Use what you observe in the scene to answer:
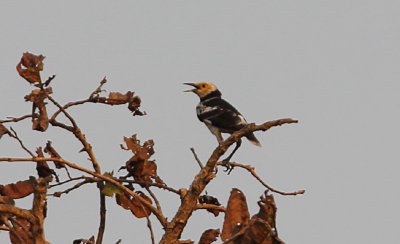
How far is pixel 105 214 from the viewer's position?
215 inches

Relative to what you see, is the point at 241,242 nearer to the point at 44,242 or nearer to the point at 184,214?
the point at 184,214

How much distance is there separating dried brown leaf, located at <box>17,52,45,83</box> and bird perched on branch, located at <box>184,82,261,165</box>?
4.62 m

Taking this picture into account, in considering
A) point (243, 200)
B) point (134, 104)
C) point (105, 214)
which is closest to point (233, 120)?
point (134, 104)

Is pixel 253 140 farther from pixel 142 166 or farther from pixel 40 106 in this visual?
pixel 40 106

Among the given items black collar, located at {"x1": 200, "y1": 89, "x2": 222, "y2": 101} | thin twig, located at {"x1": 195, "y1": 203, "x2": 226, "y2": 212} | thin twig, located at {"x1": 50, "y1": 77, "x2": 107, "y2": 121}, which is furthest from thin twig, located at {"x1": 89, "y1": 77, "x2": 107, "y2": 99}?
Answer: black collar, located at {"x1": 200, "y1": 89, "x2": 222, "y2": 101}

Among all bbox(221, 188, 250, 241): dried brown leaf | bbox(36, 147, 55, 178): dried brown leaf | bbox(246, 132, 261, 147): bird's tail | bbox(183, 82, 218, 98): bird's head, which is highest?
bbox(183, 82, 218, 98): bird's head

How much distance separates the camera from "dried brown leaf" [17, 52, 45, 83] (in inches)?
220

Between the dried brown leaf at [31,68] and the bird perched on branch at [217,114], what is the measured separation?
15.2ft

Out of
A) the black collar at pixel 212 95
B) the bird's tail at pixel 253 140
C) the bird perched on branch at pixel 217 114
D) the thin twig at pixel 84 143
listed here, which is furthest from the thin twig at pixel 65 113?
the black collar at pixel 212 95

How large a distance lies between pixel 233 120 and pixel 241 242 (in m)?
6.95

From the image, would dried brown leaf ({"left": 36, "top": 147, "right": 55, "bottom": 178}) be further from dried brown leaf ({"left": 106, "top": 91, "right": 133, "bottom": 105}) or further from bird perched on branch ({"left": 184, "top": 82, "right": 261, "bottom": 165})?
bird perched on branch ({"left": 184, "top": 82, "right": 261, "bottom": 165})

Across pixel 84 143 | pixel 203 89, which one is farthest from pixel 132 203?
pixel 203 89

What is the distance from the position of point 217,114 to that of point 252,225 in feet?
24.8

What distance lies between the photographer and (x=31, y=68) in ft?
Result: 18.4
